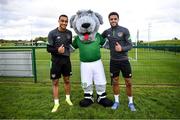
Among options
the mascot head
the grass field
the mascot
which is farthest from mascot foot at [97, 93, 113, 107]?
the mascot head

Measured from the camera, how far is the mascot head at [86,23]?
19.7 feet

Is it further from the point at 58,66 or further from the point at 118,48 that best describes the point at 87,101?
the point at 118,48

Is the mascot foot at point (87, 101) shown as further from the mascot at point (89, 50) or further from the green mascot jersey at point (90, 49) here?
the green mascot jersey at point (90, 49)

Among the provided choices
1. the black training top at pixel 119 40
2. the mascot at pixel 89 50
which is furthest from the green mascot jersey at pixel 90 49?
the black training top at pixel 119 40

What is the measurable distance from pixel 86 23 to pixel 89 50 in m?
0.58

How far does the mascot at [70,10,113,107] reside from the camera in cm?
613

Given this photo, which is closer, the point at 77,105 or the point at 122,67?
the point at 122,67

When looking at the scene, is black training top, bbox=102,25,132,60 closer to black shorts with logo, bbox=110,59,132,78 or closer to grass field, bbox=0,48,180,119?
black shorts with logo, bbox=110,59,132,78

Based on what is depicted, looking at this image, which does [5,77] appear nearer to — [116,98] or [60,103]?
[60,103]

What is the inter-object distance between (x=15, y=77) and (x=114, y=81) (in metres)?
4.58

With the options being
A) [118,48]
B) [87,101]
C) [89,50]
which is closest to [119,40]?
[118,48]

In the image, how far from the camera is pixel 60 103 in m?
6.60

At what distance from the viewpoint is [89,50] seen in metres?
6.20

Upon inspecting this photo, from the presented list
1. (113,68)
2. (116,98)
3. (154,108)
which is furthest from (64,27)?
(154,108)
